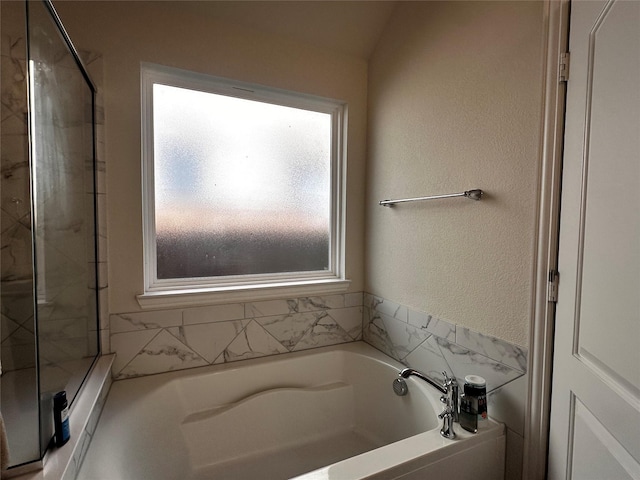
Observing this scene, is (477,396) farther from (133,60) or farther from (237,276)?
(133,60)

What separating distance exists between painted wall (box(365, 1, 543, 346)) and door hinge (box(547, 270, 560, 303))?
7 centimetres

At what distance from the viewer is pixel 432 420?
55.9 inches

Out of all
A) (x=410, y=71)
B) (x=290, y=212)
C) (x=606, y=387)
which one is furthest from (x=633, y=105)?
(x=290, y=212)

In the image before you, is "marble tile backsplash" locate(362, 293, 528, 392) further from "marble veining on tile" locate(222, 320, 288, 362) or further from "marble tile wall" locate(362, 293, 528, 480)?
"marble veining on tile" locate(222, 320, 288, 362)

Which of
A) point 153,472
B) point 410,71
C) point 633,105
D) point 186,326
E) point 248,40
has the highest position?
point 248,40

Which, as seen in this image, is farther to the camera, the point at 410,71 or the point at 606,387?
the point at 410,71

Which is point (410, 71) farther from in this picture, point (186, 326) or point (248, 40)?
point (186, 326)

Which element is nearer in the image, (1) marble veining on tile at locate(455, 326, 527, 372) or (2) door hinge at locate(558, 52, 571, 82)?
(2) door hinge at locate(558, 52, 571, 82)

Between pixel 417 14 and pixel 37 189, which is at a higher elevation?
pixel 417 14

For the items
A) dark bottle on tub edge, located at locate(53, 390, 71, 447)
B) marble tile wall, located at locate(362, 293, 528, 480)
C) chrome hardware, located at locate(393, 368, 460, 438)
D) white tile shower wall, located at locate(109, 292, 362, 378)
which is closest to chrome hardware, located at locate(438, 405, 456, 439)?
chrome hardware, located at locate(393, 368, 460, 438)

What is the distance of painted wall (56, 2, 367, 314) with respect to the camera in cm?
154

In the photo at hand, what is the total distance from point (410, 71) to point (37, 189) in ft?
5.50

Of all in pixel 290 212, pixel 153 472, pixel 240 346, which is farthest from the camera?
pixel 290 212

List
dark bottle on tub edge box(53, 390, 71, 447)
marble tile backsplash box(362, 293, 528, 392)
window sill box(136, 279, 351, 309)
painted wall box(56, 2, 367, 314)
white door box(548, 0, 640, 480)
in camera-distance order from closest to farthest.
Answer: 1. white door box(548, 0, 640, 480)
2. dark bottle on tub edge box(53, 390, 71, 447)
3. marble tile backsplash box(362, 293, 528, 392)
4. painted wall box(56, 2, 367, 314)
5. window sill box(136, 279, 351, 309)
